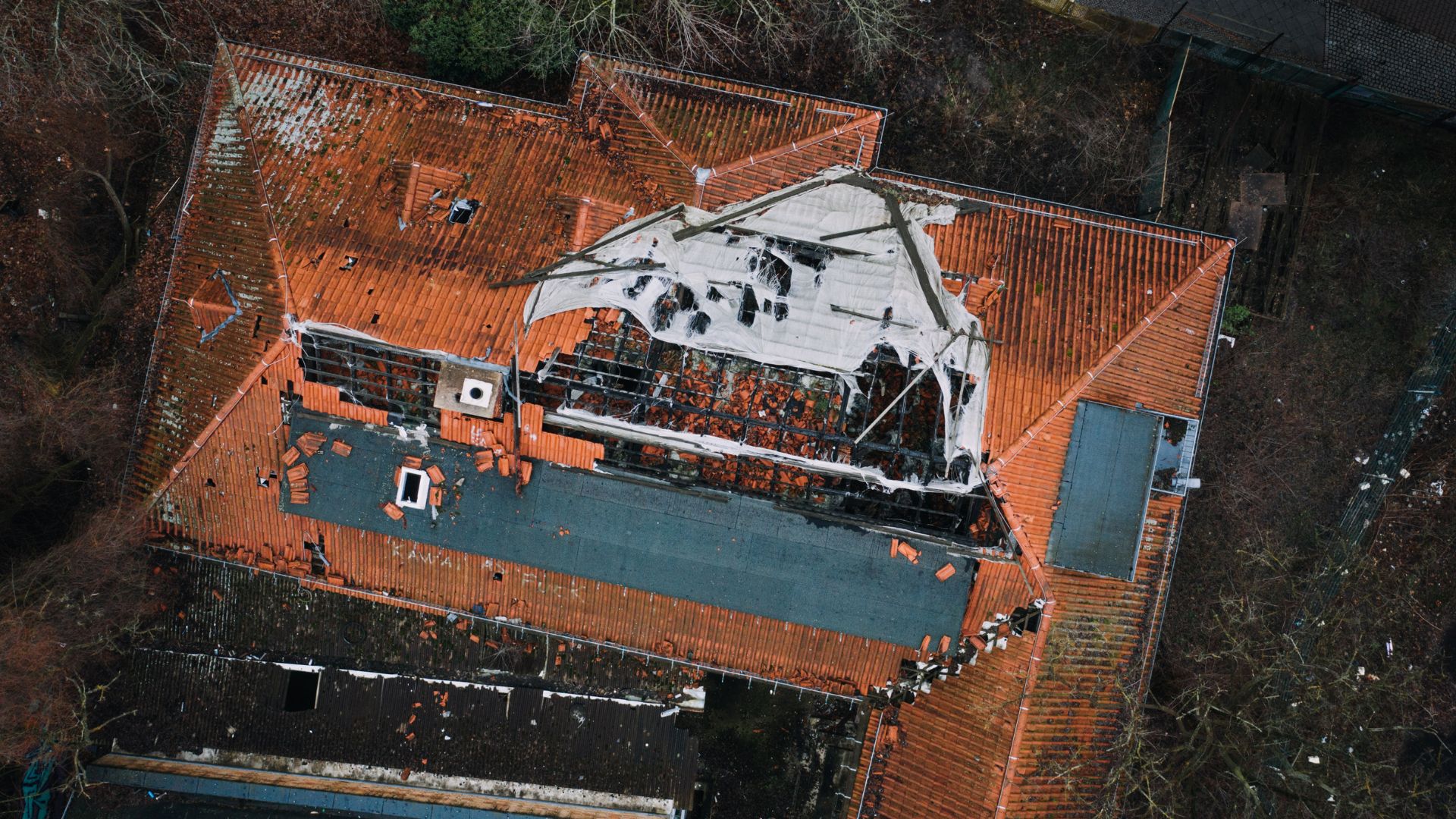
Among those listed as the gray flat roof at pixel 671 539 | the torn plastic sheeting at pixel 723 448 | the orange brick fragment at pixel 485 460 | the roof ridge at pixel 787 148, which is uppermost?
the roof ridge at pixel 787 148

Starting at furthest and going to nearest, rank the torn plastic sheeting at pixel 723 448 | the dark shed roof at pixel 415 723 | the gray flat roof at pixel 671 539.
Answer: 1. the dark shed roof at pixel 415 723
2. the gray flat roof at pixel 671 539
3. the torn plastic sheeting at pixel 723 448

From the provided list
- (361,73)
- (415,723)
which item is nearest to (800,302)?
(361,73)

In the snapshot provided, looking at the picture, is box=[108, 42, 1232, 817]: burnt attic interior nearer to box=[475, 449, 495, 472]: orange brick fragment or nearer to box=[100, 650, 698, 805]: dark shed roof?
box=[475, 449, 495, 472]: orange brick fragment

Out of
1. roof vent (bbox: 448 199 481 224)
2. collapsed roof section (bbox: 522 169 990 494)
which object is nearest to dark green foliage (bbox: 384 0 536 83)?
roof vent (bbox: 448 199 481 224)

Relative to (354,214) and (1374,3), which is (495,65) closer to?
(354,214)

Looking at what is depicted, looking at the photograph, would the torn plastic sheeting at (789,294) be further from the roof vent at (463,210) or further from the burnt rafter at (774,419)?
the roof vent at (463,210)

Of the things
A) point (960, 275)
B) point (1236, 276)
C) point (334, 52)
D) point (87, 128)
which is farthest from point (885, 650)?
point (87, 128)

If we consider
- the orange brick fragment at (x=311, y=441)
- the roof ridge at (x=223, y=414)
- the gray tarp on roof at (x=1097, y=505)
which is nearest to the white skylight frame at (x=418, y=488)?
the orange brick fragment at (x=311, y=441)
